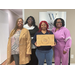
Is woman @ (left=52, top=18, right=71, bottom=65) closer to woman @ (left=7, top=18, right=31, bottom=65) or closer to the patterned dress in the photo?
woman @ (left=7, top=18, right=31, bottom=65)

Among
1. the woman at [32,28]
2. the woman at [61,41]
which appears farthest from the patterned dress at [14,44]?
the woman at [61,41]

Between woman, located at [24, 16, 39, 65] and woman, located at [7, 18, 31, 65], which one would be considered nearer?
woman, located at [7, 18, 31, 65]

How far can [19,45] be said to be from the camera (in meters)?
1.50

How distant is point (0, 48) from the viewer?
200 centimetres

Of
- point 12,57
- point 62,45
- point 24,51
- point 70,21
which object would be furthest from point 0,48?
point 70,21

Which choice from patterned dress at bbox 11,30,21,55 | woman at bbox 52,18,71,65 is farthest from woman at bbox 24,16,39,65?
woman at bbox 52,18,71,65

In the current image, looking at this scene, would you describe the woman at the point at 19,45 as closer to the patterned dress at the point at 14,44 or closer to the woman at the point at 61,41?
the patterned dress at the point at 14,44

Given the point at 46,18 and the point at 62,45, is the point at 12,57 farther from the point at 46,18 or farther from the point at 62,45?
the point at 46,18

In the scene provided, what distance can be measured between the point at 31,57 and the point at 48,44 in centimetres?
53

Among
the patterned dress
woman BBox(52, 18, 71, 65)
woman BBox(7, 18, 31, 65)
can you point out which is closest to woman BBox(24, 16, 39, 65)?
woman BBox(7, 18, 31, 65)

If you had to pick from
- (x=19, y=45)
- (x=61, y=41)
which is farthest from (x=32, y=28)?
(x=61, y=41)

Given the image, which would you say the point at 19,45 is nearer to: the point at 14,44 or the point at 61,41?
the point at 14,44

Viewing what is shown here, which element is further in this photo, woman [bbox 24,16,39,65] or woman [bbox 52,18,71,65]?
woman [bbox 24,16,39,65]

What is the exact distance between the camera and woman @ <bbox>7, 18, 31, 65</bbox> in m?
1.50
